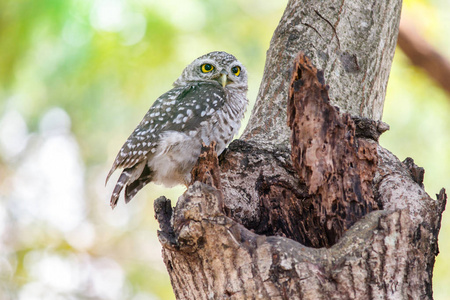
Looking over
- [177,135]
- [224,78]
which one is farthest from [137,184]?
[224,78]

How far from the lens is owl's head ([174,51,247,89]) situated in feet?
13.3

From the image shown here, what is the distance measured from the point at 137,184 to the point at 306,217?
5.74 ft

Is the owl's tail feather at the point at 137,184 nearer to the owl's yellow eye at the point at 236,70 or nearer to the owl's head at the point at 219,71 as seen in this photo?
the owl's head at the point at 219,71

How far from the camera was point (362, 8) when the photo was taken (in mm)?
3699

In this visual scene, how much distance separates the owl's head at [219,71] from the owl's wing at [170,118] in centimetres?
29

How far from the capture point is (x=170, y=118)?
11.9ft

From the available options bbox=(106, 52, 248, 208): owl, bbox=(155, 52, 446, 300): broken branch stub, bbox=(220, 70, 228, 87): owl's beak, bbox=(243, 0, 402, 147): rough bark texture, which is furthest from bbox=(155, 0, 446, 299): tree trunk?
bbox=(220, 70, 228, 87): owl's beak

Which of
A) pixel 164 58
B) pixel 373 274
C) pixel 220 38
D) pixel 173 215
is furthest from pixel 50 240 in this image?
pixel 373 274

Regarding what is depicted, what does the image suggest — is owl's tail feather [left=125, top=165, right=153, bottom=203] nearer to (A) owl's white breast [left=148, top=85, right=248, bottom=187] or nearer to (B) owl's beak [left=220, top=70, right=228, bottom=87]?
(A) owl's white breast [left=148, top=85, right=248, bottom=187]

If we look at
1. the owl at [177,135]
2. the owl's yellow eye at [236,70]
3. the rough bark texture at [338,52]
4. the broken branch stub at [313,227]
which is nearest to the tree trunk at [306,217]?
the broken branch stub at [313,227]

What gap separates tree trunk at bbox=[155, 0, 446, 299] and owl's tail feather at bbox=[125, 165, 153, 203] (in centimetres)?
102

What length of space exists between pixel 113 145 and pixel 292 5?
4158mm

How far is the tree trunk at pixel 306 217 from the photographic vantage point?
1.96 m

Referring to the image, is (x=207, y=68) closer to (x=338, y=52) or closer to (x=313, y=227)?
(x=338, y=52)
